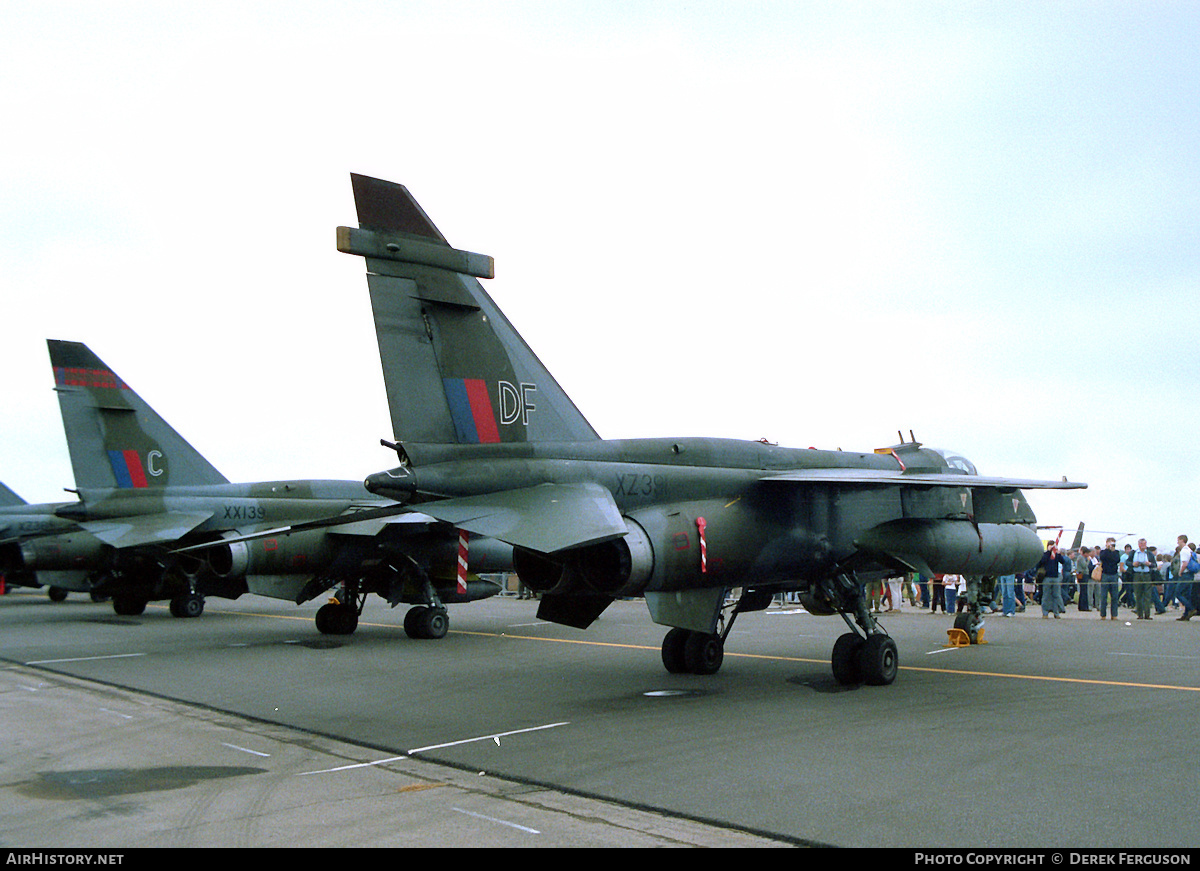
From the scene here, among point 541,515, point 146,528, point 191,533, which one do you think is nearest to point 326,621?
point 191,533

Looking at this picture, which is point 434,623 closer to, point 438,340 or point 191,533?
point 191,533

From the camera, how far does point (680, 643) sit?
483 inches

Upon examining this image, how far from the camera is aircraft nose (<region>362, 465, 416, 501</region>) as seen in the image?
29.1 ft

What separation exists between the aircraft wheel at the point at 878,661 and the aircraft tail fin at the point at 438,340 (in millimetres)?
4282

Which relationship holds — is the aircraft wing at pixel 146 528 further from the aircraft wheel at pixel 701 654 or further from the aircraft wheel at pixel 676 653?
the aircraft wheel at pixel 701 654

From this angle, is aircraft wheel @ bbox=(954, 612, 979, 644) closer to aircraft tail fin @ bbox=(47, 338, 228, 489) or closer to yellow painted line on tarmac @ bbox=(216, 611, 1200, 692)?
yellow painted line on tarmac @ bbox=(216, 611, 1200, 692)

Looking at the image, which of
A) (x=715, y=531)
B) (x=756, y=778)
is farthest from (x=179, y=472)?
(x=756, y=778)

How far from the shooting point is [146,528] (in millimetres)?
19578

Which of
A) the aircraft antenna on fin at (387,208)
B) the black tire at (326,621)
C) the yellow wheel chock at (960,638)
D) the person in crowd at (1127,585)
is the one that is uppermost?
the aircraft antenna on fin at (387,208)

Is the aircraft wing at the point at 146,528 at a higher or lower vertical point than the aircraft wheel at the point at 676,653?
higher

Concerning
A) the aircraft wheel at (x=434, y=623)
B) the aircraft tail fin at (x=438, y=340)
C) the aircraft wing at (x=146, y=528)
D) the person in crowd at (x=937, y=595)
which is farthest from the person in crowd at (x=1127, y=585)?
the aircraft wing at (x=146, y=528)

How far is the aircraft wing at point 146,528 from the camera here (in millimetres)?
18953
